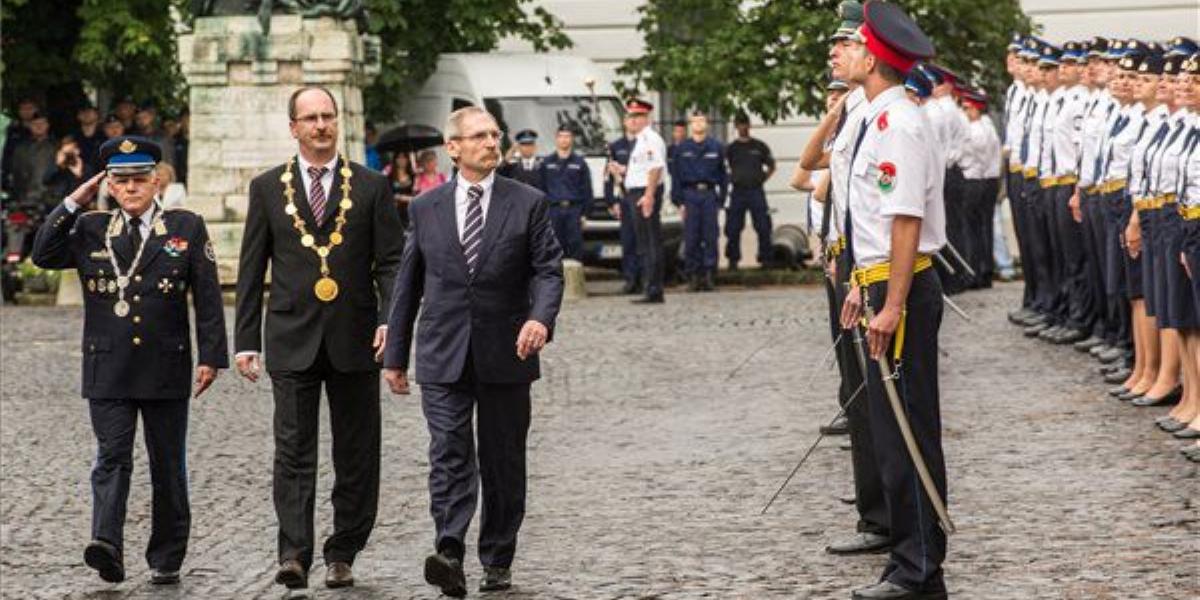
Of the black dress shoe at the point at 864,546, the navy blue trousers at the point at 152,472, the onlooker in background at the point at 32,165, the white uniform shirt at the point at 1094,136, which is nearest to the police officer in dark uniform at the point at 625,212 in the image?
the onlooker in background at the point at 32,165

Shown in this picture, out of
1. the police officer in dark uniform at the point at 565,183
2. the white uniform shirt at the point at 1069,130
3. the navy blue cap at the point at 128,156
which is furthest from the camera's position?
the police officer in dark uniform at the point at 565,183

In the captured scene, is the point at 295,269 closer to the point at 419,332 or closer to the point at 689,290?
the point at 419,332

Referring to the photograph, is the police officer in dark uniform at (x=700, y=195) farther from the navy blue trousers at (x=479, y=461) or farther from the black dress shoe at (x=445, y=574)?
the black dress shoe at (x=445, y=574)

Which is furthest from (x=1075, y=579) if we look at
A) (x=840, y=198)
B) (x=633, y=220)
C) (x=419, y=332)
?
(x=633, y=220)

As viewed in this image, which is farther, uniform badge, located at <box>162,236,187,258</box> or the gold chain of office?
uniform badge, located at <box>162,236,187,258</box>

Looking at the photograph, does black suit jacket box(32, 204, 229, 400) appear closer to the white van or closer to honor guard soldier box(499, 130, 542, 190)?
honor guard soldier box(499, 130, 542, 190)

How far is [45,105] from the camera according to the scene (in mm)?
33688

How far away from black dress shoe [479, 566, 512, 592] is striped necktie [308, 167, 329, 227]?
1.48 m

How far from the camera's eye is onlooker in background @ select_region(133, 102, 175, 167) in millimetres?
31391

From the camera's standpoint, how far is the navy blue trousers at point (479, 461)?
10.6m

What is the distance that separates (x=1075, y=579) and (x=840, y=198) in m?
1.60

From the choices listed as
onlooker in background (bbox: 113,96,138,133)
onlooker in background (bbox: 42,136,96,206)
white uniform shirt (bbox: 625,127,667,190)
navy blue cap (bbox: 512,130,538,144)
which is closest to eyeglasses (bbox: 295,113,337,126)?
white uniform shirt (bbox: 625,127,667,190)

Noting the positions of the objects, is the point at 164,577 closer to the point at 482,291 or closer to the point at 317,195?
the point at 317,195

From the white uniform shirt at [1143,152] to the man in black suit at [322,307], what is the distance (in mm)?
5650
